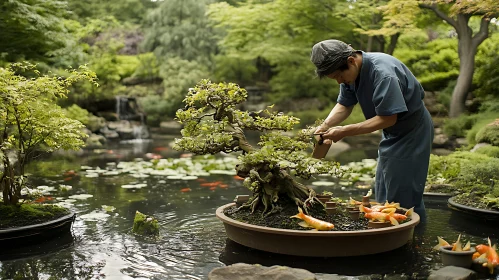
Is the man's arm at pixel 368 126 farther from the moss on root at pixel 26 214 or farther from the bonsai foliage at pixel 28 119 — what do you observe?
the moss on root at pixel 26 214

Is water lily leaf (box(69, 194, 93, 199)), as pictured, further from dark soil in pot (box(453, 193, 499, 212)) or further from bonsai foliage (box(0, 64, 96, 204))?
dark soil in pot (box(453, 193, 499, 212))

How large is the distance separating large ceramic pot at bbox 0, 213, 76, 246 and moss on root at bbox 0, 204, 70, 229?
99 mm

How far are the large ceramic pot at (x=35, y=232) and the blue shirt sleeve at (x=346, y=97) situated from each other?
265cm

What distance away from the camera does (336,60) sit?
364cm

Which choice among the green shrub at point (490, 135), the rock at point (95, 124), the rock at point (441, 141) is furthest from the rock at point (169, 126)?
the green shrub at point (490, 135)

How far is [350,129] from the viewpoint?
141 inches

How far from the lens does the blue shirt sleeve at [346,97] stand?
13.5 feet

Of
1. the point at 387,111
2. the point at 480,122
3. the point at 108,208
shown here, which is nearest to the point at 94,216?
the point at 108,208

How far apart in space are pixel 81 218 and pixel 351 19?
14311mm

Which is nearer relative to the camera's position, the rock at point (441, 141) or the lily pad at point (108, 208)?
the lily pad at point (108, 208)

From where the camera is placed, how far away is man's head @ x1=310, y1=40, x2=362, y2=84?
3.62 metres

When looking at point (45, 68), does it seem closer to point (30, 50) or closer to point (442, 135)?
point (30, 50)

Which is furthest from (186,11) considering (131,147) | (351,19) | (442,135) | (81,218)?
(81,218)

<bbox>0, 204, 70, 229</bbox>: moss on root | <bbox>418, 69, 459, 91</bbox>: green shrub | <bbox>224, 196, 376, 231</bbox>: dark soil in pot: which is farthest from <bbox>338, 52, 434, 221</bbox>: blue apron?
<bbox>418, 69, 459, 91</bbox>: green shrub
